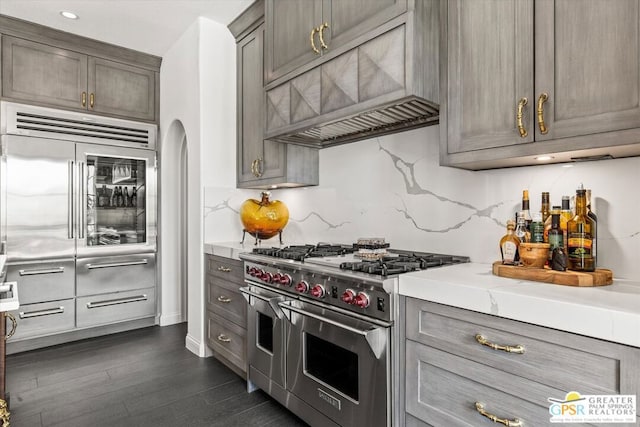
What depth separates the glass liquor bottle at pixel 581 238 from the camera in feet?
4.61

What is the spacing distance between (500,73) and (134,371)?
3.05 meters

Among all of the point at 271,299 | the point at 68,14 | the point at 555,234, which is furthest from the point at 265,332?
the point at 68,14

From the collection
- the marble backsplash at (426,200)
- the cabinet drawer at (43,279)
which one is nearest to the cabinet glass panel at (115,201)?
the cabinet drawer at (43,279)

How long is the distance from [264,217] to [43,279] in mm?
2124

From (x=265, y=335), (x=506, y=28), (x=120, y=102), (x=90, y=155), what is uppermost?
(x=120, y=102)

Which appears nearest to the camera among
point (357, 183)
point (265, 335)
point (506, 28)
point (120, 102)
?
point (506, 28)

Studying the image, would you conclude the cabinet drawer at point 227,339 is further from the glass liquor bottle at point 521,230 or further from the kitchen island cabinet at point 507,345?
the glass liquor bottle at point 521,230

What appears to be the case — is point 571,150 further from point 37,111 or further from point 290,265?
point 37,111

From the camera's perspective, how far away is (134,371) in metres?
2.81

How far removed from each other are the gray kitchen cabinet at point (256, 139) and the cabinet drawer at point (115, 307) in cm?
168

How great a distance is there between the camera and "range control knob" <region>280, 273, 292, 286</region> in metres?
2.06

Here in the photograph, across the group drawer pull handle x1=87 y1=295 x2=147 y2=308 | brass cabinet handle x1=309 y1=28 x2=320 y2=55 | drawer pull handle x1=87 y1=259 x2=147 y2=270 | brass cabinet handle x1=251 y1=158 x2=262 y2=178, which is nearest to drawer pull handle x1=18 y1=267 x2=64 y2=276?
drawer pull handle x1=87 y1=259 x2=147 y2=270

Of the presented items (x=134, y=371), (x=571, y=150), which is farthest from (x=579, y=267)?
(x=134, y=371)

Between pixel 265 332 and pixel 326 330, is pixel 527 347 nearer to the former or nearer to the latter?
pixel 326 330
